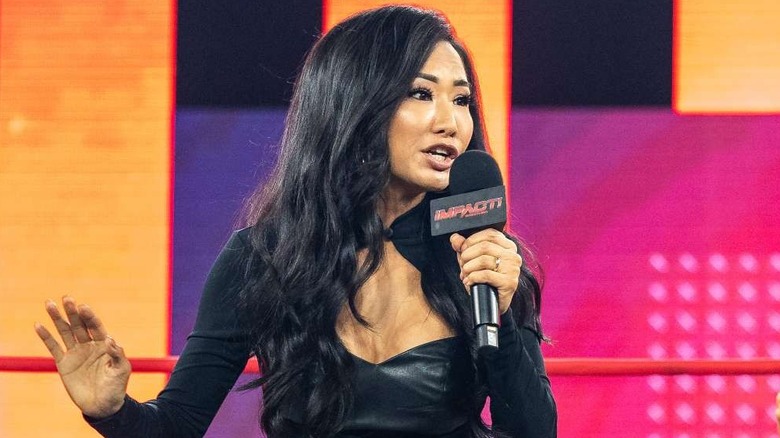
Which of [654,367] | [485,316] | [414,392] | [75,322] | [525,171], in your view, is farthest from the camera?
[525,171]

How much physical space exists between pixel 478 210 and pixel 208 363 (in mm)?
496

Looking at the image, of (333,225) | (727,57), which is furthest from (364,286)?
(727,57)

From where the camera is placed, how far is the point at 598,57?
6.93 ft

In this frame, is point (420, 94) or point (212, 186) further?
point (212, 186)

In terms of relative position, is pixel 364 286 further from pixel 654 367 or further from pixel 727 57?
pixel 727 57

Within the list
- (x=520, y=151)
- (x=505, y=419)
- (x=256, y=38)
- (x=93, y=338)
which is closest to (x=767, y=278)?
(x=520, y=151)

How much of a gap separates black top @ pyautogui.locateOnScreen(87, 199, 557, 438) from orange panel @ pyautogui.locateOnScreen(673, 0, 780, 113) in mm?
844

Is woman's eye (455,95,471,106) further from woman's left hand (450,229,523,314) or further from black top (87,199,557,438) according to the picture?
woman's left hand (450,229,523,314)

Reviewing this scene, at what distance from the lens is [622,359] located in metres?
1.98

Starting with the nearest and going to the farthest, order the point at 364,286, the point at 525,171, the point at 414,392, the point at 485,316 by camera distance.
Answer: the point at 485,316, the point at 414,392, the point at 364,286, the point at 525,171

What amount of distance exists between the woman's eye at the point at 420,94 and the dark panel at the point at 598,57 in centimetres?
68

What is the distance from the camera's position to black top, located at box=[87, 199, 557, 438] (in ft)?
4.31

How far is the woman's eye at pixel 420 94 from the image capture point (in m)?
1.46

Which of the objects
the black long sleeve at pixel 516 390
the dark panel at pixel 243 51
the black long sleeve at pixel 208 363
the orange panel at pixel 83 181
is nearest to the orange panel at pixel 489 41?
the dark panel at pixel 243 51
